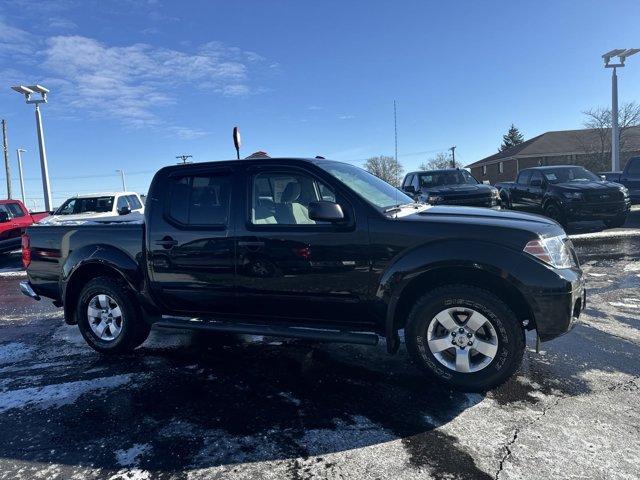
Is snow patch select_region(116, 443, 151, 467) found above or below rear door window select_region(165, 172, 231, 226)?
below

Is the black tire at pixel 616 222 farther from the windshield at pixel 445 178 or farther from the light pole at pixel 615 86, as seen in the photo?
the light pole at pixel 615 86

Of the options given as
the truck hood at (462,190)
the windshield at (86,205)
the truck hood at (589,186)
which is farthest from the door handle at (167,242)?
the truck hood at (589,186)

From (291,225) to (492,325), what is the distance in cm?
183

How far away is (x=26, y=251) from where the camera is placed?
511cm

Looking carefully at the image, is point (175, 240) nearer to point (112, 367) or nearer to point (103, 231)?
point (103, 231)

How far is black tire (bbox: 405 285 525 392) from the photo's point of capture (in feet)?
11.1

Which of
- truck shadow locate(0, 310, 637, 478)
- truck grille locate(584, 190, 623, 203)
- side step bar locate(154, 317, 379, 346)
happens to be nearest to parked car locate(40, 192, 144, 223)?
truck shadow locate(0, 310, 637, 478)

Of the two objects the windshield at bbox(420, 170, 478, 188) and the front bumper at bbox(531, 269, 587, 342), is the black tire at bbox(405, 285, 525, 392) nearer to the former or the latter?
the front bumper at bbox(531, 269, 587, 342)

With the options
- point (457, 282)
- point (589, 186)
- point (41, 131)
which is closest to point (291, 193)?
point (457, 282)

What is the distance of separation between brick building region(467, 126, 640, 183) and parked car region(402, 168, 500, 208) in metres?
33.6

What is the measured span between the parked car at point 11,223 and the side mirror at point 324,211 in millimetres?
12274

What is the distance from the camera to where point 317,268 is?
3832 mm

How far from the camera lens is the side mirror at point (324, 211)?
362 cm

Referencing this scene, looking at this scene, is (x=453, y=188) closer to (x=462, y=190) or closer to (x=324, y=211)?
(x=462, y=190)
